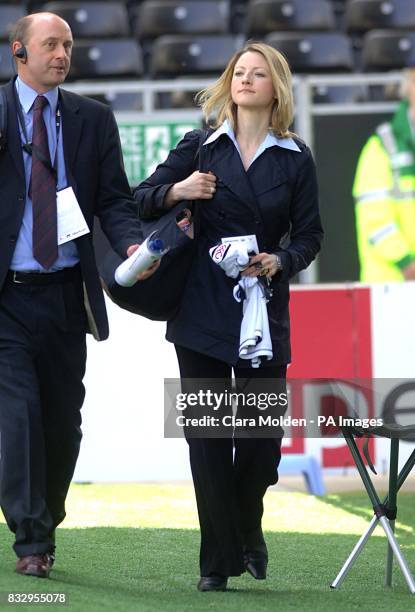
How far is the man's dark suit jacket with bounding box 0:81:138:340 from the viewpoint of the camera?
4.83 meters

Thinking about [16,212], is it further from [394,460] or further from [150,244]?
[394,460]

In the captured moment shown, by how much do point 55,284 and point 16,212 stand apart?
0.98ft

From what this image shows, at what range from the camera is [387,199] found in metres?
8.97

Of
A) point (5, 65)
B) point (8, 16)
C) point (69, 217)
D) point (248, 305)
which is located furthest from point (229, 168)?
point (8, 16)

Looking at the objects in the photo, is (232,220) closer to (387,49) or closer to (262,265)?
(262,265)

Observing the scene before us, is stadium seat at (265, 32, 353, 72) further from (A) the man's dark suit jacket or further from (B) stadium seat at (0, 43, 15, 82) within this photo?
(A) the man's dark suit jacket

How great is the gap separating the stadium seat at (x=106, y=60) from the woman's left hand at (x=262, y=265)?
6720mm

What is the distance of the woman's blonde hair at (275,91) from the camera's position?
16.0 feet

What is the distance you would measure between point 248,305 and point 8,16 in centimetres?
759

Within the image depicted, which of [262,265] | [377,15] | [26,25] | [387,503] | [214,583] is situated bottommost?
[214,583]

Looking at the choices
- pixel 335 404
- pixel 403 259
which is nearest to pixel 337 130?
pixel 403 259

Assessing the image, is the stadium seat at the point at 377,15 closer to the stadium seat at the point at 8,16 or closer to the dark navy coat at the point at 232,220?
the stadium seat at the point at 8,16

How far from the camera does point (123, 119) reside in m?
8.85

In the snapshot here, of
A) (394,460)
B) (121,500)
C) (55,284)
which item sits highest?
(55,284)
